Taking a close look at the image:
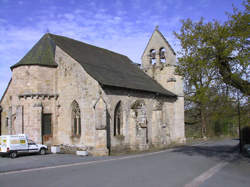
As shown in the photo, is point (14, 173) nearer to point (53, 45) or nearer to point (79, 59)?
point (79, 59)

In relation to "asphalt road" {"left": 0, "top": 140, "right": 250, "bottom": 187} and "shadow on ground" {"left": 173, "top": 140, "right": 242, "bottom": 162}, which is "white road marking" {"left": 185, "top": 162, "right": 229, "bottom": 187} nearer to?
"asphalt road" {"left": 0, "top": 140, "right": 250, "bottom": 187}

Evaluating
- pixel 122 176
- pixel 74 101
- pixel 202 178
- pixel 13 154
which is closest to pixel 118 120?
pixel 74 101

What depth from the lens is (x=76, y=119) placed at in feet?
69.0

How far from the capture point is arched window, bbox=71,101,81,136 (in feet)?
68.5

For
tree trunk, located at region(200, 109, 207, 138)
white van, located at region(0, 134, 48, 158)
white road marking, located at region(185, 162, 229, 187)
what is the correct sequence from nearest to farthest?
white road marking, located at region(185, 162, 229, 187)
white van, located at region(0, 134, 48, 158)
tree trunk, located at region(200, 109, 207, 138)

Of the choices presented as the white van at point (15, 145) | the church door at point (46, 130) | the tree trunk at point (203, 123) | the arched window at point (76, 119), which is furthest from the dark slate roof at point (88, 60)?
the tree trunk at point (203, 123)

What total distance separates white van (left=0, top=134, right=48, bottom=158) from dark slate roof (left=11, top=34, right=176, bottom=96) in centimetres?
641

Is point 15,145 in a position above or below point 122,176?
above

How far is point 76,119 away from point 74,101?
4.83 ft

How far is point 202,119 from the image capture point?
44.4 meters

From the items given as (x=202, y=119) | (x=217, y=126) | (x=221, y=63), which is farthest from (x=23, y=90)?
(x=217, y=126)

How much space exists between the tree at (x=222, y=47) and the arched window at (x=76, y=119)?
32.2 feet

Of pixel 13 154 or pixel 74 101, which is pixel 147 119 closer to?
pixel 74 101

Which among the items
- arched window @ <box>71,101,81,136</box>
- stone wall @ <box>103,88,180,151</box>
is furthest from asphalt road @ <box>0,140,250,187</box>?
stone wall @ <box>103,88,180,151</box>
